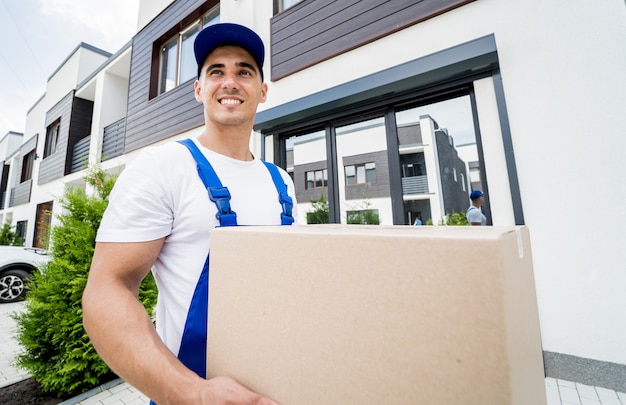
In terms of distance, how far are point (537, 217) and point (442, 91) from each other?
158 cm

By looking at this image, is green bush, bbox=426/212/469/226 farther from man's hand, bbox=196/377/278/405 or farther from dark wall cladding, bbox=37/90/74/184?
dark wall cladding, bbox=37/90/74/184

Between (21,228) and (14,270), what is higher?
(21,228)

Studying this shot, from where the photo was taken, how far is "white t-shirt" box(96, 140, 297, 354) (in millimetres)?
786

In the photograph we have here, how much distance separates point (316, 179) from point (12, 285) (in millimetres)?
7575

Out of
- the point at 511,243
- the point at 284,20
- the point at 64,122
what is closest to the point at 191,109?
the point at 284,20

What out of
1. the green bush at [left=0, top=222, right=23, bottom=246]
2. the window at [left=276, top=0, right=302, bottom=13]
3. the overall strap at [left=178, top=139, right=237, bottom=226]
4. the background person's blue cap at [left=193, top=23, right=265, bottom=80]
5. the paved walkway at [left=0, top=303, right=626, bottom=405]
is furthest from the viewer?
the green bush at [left=0, top=222, right=23, bottom=246]

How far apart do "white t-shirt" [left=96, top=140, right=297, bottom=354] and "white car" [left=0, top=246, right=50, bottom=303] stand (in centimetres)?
749

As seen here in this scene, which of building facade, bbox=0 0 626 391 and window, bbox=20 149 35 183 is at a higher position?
window, bbox=20 149 35 183

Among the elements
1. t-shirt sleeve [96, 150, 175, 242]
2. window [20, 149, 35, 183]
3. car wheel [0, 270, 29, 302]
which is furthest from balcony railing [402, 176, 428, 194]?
window [20, 149, 35, 183]

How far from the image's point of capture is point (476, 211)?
2.64 meters

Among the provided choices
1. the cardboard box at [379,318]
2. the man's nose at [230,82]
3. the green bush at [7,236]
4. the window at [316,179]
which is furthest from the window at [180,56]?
the green bush at [7,236]

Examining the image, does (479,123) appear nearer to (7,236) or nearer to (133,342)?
(133,342)

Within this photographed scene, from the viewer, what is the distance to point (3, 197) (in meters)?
18.0

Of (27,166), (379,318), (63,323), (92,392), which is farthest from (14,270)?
(27,166)
